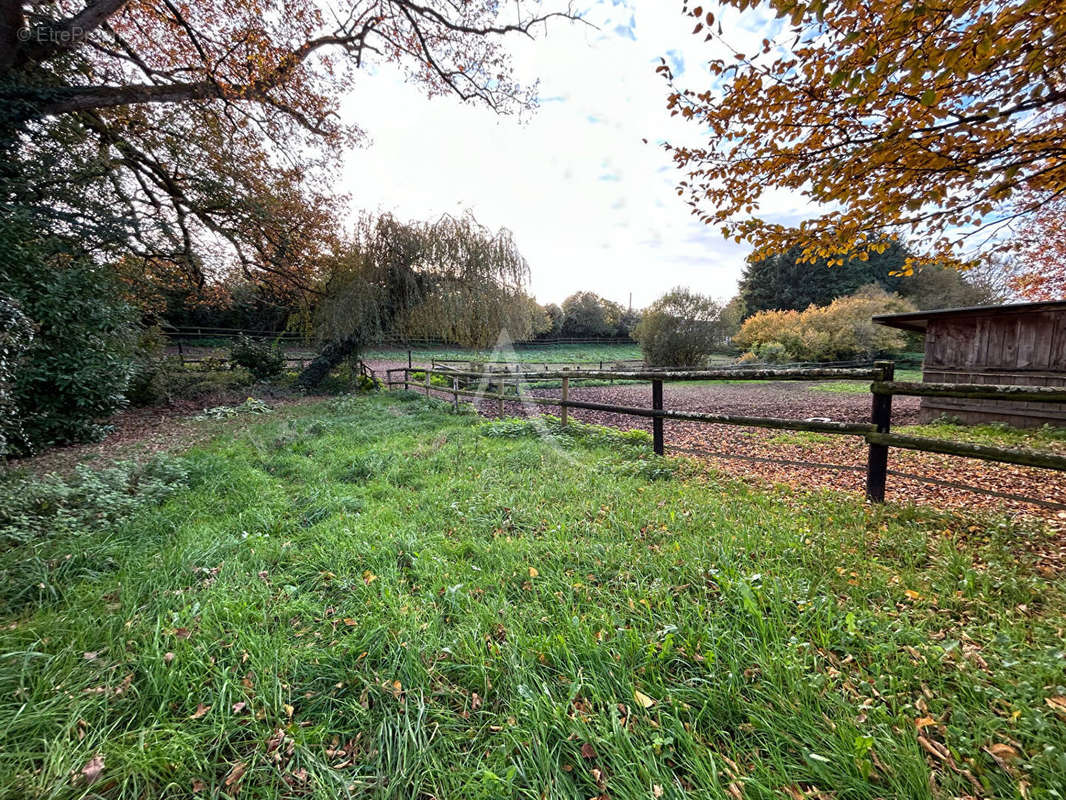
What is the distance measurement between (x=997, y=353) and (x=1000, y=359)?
12 centimetres

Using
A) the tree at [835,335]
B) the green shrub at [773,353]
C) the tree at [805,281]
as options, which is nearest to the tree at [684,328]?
the green shrub at [773,353]

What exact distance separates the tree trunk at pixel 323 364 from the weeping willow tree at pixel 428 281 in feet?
Answer: 3.70

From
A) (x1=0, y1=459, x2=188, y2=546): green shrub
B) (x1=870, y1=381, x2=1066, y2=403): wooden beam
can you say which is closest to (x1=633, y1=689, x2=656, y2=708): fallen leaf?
(x1=870, y1=381, x2=1066, y2=403): wooden beam

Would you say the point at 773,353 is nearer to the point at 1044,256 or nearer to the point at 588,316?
the point at 1044,256

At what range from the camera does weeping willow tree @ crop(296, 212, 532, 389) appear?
1077 centimetres

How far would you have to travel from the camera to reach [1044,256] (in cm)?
1019

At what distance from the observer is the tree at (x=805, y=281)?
111 feet

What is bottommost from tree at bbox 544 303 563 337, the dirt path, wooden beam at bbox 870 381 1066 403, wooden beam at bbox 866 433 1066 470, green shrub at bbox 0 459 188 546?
the dirt path

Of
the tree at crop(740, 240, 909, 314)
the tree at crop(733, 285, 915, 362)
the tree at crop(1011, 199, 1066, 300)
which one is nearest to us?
the tree at crop(1011, 199, 1066, 300)

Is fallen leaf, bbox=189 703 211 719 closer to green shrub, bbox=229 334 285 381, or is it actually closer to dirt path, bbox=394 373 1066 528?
dirt path, bbox=394 373 1066 528

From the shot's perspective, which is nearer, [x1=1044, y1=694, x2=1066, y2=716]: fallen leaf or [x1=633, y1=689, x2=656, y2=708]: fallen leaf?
[x1=1044, y1=694, x2=1066, y2=716]: fallen leaf

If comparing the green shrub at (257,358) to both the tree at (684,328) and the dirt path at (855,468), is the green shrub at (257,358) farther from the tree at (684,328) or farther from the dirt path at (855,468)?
the tree at (684,328)

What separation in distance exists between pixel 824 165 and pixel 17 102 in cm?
1102

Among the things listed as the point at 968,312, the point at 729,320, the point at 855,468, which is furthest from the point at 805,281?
the point at 855,468
